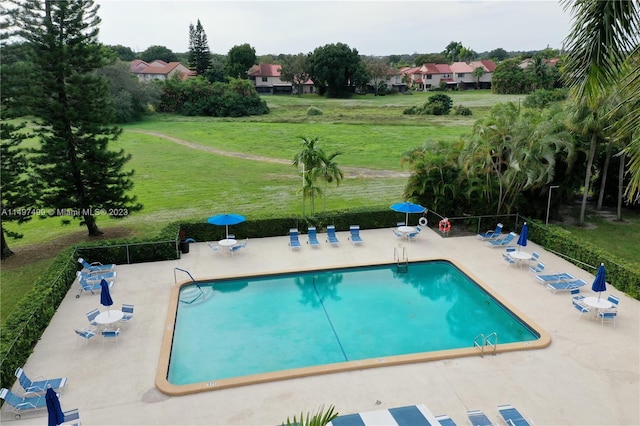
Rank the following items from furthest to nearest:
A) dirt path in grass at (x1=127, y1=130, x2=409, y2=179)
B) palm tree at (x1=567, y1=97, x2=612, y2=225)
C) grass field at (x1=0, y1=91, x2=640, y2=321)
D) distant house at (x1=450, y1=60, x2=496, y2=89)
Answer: distant house at (x1=450, y1=60, x2=496, y2=89) < dirt path in grass at (x1=127, y1=130, x2=409, y2=179) < grass field at (x1=0, y1=91, x2=640, y2=321) < palm tree at (x1=567, y1=97, x2=612, y2=225)

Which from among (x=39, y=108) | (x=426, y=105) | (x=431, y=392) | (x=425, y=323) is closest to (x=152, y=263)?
(x=39, y=108)

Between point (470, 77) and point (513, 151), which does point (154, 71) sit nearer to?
point (470, 77)

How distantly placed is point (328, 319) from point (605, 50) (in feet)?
32.8

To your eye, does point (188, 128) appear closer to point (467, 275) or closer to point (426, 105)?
point (426, 105)

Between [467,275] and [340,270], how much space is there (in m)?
4.46

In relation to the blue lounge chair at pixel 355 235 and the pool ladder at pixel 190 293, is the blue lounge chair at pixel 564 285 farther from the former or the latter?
the pool ladder at pixel 190 293

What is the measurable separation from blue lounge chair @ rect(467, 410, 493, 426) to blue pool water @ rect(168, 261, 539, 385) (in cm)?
324

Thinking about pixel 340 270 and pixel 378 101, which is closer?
pixel 340 270

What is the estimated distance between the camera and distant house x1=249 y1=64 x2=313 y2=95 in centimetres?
9650

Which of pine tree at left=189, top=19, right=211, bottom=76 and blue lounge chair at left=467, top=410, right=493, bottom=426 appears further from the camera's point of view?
pine tree at left=189, top=19, right=211, bottom=76

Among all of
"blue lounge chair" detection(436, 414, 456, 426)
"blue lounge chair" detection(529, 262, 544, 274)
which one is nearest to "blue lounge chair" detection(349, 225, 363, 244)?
"blue lounge chair" detection(529, 262, 544, 274)

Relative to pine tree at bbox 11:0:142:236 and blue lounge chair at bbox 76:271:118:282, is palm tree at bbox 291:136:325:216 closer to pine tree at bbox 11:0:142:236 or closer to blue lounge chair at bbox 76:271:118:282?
pine tree at bbox 11:0:142:236

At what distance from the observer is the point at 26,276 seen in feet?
55.3

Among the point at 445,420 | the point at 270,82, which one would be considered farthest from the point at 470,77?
the point at 445,420
